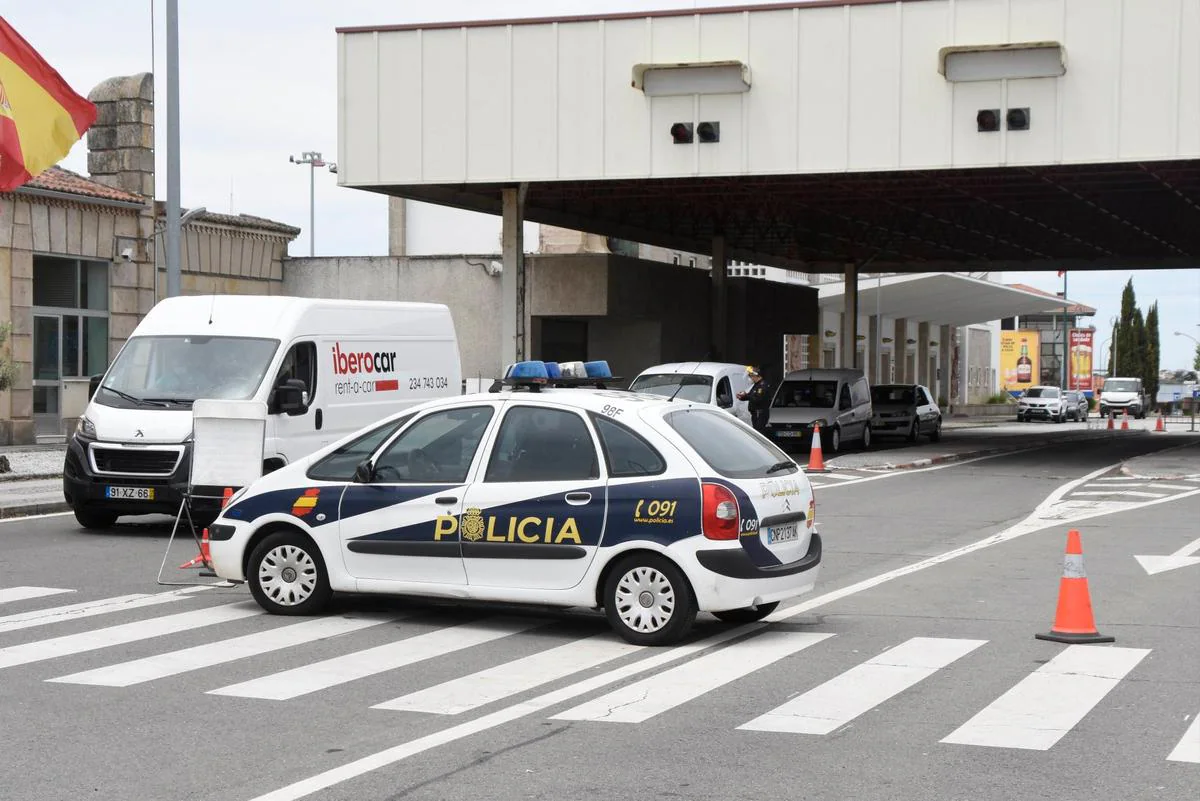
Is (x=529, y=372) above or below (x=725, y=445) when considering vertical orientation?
above

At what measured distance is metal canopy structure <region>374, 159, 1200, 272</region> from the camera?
110 ft

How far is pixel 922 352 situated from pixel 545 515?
7396cm

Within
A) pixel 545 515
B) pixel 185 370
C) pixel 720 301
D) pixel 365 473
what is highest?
pixel 720 301

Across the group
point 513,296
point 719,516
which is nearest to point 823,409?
point 513,296

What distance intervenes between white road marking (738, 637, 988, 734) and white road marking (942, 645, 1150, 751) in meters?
0.56

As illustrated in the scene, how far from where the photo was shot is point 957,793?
626 cm

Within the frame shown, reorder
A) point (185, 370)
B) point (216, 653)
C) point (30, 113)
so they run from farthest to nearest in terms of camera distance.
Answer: point (30, 113)
point (185, 370)
point (216, 653)

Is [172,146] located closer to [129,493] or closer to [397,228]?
[129,493]

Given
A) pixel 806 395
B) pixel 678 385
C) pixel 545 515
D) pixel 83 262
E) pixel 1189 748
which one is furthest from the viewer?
pixel 806 395

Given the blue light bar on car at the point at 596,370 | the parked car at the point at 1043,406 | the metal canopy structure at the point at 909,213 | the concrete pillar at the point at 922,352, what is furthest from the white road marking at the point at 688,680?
the concrete pillar at the point at 922,352

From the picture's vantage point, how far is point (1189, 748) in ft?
23.1

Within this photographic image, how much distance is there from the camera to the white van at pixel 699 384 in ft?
97.3

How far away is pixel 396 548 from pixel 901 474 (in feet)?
62.7

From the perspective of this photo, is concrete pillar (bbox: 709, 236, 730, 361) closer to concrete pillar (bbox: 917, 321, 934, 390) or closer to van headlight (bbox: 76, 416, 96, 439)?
van headlight (bbox: 76, 416, 96, 439)
